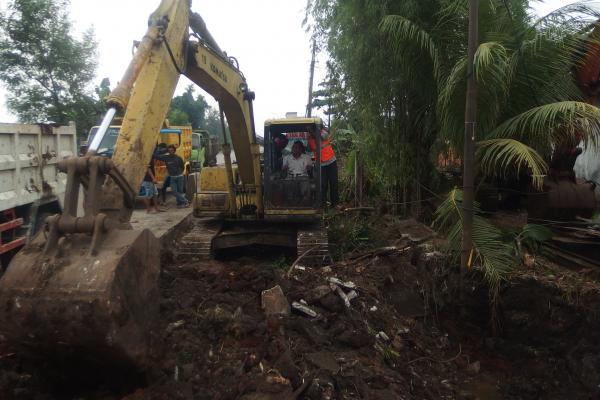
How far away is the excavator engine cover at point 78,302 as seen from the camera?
3.04m

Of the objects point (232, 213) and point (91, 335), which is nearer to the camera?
point (91, 335)

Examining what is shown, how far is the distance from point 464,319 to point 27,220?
5536 millimetres

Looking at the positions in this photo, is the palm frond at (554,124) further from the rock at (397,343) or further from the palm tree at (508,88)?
the rock at (397,343)

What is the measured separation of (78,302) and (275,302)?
2270 mm

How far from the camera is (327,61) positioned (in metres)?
9.39

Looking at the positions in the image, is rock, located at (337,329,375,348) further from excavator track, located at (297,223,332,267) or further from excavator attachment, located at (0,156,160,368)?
excavator track, located at (297,223,332,267)

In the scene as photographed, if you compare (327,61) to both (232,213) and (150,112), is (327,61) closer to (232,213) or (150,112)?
(232,213)

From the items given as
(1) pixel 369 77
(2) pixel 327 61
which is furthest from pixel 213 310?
(2) pixel 327 61

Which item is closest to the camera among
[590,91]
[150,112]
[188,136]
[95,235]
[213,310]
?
[95,235]

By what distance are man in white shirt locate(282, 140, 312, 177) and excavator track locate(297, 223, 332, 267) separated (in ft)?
3.57

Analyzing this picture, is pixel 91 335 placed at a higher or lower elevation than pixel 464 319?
higher


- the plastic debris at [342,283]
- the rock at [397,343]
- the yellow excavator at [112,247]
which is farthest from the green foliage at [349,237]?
the yellow excavator at [112,247]

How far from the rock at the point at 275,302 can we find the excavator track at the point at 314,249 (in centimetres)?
195

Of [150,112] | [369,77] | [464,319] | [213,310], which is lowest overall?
[464,319]
